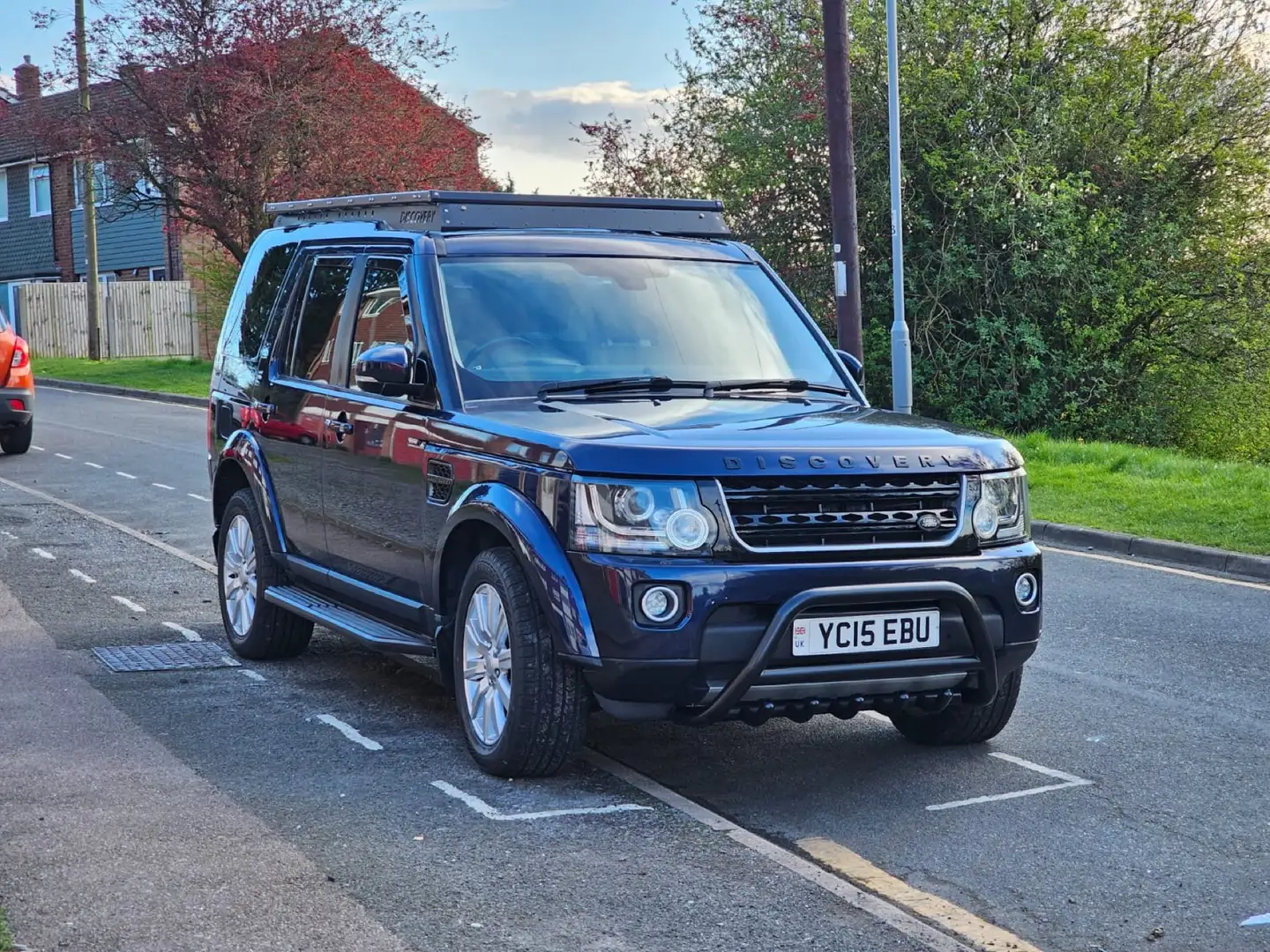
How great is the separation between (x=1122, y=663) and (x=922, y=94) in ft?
53.6

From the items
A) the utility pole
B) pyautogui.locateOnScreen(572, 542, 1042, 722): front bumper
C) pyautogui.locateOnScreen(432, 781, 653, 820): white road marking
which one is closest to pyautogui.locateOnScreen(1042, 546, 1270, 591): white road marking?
pyautogui.locateOnScreen(572, 542, 1042, 722): front bumper

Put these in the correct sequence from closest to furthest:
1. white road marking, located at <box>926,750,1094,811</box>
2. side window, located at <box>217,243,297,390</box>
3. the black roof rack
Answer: white road marking, located at <box>926,750,1094,811</box> < the black roof rack < side window, located at <box>217,243,297,390</box>

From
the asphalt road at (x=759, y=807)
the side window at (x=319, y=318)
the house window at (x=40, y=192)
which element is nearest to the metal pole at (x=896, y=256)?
the asphalt road at (x=759, y=807)

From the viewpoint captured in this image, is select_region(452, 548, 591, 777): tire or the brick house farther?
the brick house

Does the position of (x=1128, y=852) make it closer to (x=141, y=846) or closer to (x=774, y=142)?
(x=141, y=846)

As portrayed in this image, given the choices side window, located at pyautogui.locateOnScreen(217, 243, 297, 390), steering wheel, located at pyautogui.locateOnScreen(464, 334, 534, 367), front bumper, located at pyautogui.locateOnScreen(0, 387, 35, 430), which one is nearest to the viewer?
steering wheel, located at pyautogui.locateOnScreen(464, 334, 534, 367)

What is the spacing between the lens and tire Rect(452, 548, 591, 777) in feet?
18.4

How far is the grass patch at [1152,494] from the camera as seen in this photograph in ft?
41.7

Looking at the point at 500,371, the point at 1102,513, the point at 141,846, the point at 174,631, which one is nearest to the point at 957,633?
the point at 500,371

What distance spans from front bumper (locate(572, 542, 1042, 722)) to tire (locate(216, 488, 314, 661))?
282 cm

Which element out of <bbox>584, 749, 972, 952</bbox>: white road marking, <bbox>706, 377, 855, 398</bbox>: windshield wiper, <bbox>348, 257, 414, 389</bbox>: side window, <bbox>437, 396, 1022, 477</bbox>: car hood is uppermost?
<bbox>348, 257, 414, 389</bbox>: side window

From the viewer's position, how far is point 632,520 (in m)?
5.40

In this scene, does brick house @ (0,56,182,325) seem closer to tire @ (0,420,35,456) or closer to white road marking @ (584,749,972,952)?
tire @ (0,420,35,456)

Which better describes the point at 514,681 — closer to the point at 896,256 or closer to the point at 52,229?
the point at 896,256
